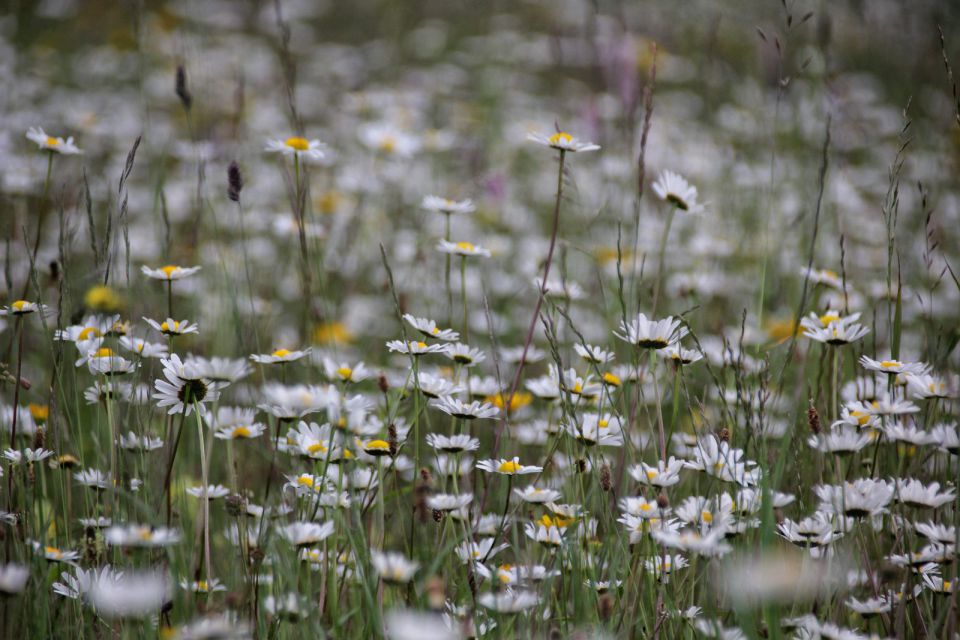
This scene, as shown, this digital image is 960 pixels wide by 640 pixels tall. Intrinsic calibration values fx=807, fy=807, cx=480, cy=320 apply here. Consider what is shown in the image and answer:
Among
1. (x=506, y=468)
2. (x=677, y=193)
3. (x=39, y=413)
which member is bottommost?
(x=39, y=413)

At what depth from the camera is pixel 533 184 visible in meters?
4.57

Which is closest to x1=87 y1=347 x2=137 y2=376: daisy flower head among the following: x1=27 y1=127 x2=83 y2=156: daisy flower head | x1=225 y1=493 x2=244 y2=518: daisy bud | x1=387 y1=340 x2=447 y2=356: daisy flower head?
x1=225 y1=493 x2=244 y2=518: daisy bud

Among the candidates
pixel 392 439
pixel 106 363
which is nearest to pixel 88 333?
pixel 106 363

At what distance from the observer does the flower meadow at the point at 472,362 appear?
3.64 feet

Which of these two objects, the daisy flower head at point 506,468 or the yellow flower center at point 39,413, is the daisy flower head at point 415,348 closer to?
the daisy flower head at point 506,468

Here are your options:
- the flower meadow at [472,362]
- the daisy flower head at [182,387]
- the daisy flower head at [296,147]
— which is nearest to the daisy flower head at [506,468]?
the flower meadow at [472,362]

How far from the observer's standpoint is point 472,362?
4.67ft

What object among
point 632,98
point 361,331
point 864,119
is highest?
point 632,98

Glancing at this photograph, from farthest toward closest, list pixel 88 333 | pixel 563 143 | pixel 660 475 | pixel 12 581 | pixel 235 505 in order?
pixel 563 143, pixel 88 333, pixel 660 475, pixel 235 505, pixel 12 581

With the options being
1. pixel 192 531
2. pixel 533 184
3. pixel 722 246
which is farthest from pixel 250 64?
pixel 192 531

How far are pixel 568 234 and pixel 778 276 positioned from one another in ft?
3.51

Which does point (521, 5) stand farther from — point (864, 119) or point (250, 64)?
point (864, 119)

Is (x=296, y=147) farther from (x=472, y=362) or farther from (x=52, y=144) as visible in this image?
(x=472, y=362)

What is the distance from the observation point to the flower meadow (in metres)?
1.11
